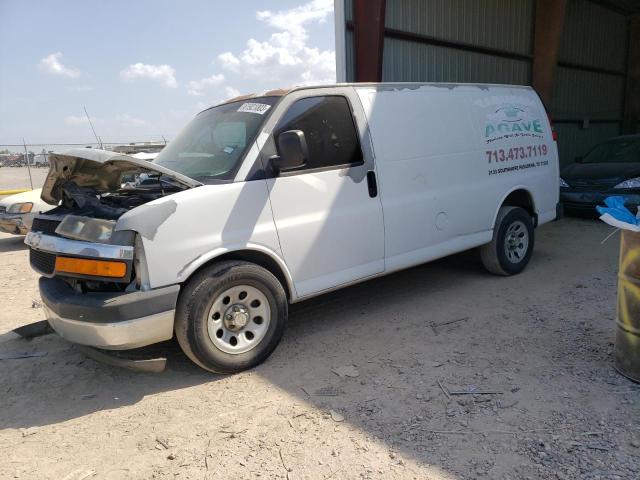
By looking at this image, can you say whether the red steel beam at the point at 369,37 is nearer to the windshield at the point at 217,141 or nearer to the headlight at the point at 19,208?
the windshield at the point at 217,141

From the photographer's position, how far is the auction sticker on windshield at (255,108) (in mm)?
3881

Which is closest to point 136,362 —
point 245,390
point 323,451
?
point 245,390

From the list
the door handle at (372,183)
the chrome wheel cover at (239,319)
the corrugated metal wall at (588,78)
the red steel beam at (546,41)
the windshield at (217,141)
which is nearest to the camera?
the chrome wheel cover at (239,319)

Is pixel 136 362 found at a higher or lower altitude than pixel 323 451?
higher

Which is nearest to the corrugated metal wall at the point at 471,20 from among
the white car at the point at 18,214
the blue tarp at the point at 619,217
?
the blue tarp at the point at 619,217

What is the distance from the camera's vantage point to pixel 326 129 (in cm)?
408

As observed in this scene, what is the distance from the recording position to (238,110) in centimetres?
414

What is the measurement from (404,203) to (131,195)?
2.36 metres

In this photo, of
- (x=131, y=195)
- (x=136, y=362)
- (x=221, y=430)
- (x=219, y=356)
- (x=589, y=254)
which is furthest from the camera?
(x=589, y=254)

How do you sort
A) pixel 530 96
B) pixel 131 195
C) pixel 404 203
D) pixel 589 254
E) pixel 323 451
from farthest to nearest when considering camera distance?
pixel 589 254 < pixel 530 96 < pixel 404 203 < pixel 131 195 < pixel 323 451

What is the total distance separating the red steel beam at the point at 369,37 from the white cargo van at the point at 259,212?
307 centimetres

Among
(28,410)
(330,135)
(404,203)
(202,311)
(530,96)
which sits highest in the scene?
(530,96)

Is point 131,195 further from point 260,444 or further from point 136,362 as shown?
point 260,444

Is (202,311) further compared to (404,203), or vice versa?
(404,203)
